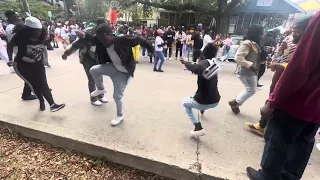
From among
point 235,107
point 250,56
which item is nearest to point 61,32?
point 235,107

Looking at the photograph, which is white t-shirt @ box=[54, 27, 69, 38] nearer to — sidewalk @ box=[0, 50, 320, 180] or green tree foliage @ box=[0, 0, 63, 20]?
sidewalk @ box=[0, 50, 320, 180]

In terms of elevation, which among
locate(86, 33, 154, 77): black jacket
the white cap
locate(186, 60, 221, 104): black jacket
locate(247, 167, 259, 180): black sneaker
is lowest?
locate(247, 167, 259, 180): black sneaker

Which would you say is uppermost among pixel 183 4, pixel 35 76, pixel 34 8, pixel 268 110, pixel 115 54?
pixel 183 4

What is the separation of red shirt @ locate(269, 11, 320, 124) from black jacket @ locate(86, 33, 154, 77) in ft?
5.99

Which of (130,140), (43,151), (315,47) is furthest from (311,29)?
(43,151)

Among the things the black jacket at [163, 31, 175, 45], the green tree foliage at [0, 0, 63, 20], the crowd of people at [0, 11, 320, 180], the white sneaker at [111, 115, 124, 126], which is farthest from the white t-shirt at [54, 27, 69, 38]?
the green tree foliage at [0, 0, 63, 20]

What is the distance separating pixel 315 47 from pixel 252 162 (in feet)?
5.09

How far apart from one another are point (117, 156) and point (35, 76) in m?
2.06

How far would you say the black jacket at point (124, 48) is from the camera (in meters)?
2.77

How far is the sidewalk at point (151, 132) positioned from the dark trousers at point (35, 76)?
36 cm

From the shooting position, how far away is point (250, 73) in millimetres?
3432

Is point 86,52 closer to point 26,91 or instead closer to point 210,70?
point 26,91

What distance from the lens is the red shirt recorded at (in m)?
1.40

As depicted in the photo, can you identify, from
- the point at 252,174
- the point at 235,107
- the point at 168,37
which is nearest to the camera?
the point at 252,174
